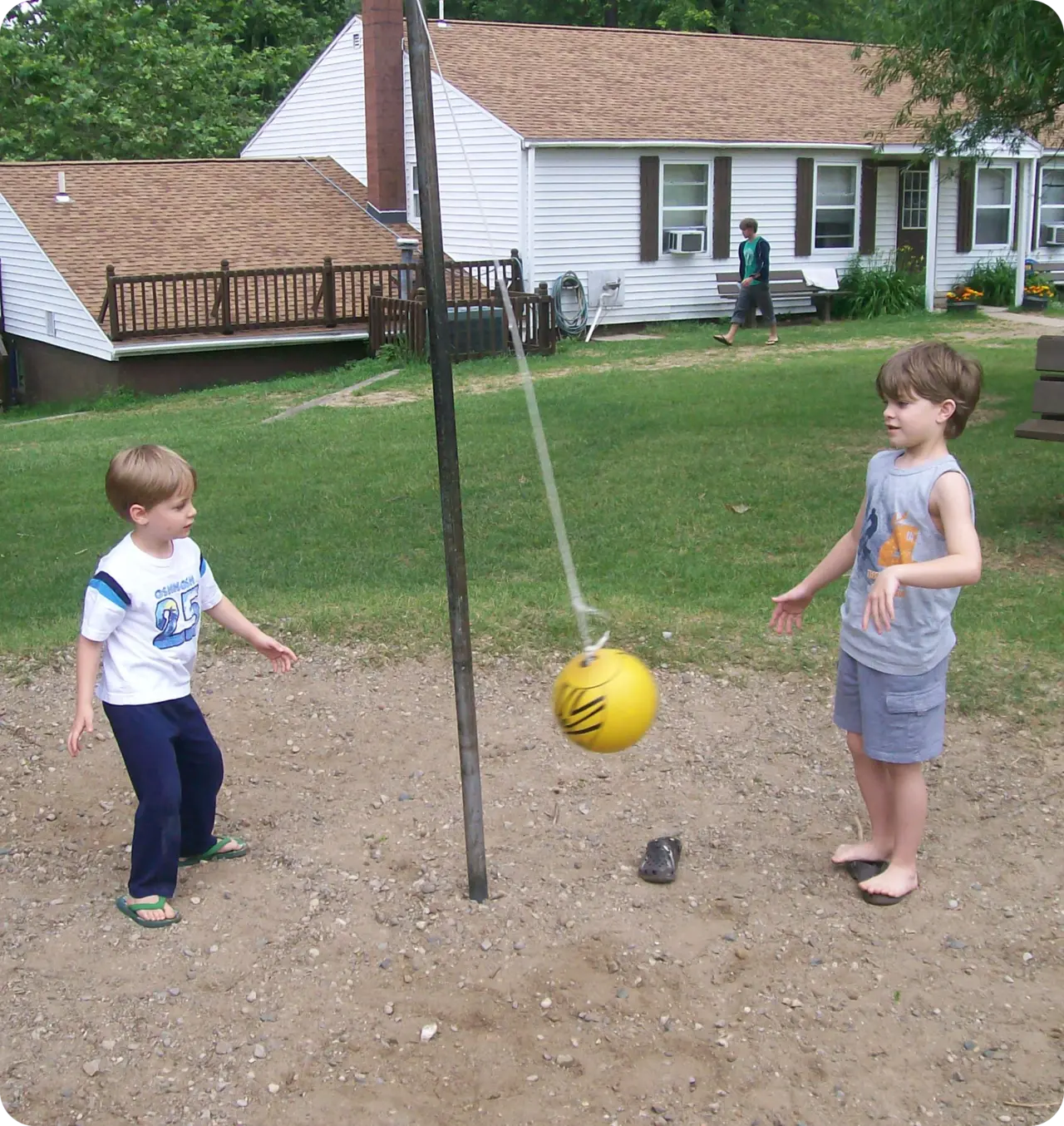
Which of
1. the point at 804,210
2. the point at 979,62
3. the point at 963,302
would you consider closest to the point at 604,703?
the point at 979,62

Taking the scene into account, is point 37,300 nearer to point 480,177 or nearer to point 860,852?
point 480,177

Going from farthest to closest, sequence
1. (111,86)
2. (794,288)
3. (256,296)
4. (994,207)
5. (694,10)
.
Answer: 1. (694,10)
2. (111,86)
3. (994,207)
4. (794,288)
5. (256,296)

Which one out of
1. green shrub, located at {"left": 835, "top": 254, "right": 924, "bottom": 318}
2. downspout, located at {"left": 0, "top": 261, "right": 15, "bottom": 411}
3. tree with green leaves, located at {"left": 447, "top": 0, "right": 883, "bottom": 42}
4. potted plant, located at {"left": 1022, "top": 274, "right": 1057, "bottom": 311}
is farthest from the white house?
tree with green leaves, located at {"left": 447, "top": 0, "right": 883, "bottom": 42}

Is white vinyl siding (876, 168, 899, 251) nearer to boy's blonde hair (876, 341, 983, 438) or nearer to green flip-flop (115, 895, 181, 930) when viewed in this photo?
boy's blonde hair (876, 341, 983, 438)

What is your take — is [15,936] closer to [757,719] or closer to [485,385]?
[757,719]

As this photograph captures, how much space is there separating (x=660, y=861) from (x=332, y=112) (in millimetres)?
22896

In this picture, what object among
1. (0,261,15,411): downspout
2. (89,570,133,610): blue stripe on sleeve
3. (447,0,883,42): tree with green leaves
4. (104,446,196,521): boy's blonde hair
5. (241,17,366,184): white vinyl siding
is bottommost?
(0,261,15,411): downspout

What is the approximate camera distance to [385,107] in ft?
73.9

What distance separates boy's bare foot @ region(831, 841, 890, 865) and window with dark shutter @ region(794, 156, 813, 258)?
2006cm

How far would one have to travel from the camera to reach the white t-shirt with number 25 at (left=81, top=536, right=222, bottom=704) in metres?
3.68

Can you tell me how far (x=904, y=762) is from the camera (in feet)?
12.4

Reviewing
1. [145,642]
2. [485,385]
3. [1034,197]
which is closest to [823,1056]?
[145,642]

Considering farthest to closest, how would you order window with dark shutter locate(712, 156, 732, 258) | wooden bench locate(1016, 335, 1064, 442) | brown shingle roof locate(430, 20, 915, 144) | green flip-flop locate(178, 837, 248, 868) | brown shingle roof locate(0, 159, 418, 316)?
1. window with dark shutter locate(712, 156, 732, 258)
2. brown shingle roof locate(0, 159, 418, 316)
3. brown shingle roof locate(430, 20, 915, 144)
4. wooden bench locate(1016, 335, 1064, 442)
5. green flip-flop locate(178, 837, 248, 868)

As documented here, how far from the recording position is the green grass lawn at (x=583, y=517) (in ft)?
20.1
